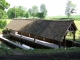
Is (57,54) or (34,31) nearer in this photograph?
(57,54)

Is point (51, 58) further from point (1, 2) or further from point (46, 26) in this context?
point (1, 2)

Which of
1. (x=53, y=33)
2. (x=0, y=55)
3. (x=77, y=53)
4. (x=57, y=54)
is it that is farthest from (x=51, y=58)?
(x=53, y=33)

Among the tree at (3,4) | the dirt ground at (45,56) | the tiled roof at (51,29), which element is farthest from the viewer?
the tree at (3,4)

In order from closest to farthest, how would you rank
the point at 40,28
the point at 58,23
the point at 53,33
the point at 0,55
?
the point at 0,55
the point at 53,33
the point at 58,23
the point at 40,28

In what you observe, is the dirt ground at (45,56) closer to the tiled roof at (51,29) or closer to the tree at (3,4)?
the tiled roof at (51,29)

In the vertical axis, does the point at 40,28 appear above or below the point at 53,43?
above

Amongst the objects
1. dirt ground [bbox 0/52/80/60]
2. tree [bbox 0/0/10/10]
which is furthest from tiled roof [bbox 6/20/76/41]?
tree [bbox 0/0/10/10]

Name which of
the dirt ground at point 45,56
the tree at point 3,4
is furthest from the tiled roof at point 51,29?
the tree at point 3,4

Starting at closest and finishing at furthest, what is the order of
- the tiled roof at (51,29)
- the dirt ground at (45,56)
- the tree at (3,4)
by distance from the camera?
1. the dirt ground at (45,56)
2. the tiled roof at (51,29)
3. the tree at (3,4)

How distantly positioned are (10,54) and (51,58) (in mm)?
2418

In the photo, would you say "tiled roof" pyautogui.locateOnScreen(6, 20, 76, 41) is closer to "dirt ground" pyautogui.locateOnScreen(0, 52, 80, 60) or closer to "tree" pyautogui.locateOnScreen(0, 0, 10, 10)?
"dirt ground" pyautogui.locateOnScreen(0, 52, 80, 60)

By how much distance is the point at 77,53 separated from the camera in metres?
10.7

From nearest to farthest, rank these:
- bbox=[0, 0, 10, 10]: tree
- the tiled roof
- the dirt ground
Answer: the dirt ground, the tiled roof, bbox=[0, 0, 10, 10]: tree

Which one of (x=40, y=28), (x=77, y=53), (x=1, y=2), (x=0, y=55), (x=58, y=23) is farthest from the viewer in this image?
(x=1, y=2)
